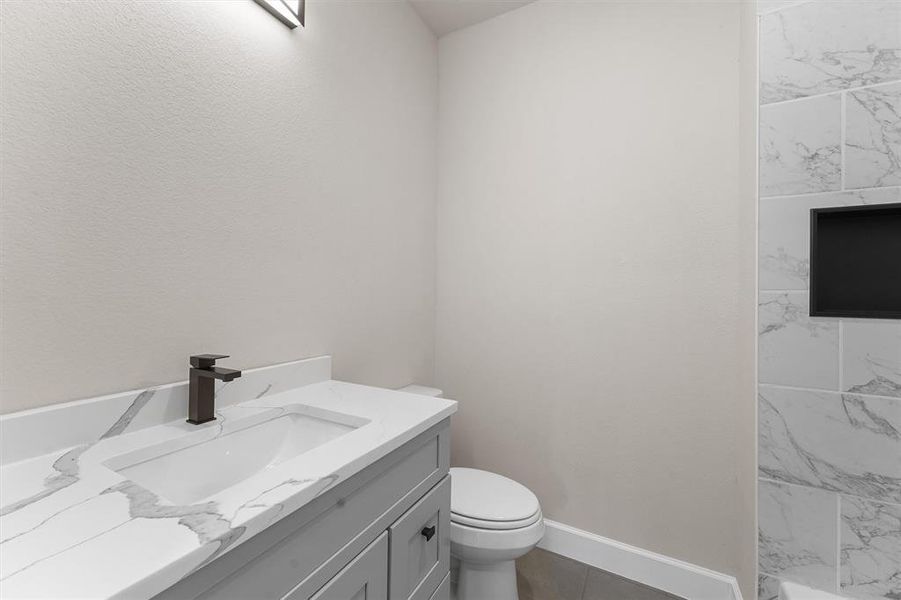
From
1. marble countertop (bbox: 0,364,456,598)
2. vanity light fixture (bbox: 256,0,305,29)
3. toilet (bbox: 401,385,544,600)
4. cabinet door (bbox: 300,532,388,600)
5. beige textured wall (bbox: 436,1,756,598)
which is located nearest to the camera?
marble countertop (bbox: 0,364,456,598)

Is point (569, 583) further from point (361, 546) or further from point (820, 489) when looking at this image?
point (361, 546)

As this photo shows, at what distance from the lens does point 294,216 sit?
1.35m

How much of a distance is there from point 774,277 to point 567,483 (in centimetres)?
119

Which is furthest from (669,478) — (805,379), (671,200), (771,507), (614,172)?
(614,172)

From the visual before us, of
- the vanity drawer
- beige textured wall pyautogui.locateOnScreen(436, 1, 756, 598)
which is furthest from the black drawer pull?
beige textured wall pyautogui.locateOnScreen(436, 1, 756, 598)

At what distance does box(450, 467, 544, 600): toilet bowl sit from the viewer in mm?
1360

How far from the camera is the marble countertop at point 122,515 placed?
46cm

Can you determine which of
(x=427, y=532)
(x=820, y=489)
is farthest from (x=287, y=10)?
(x=820, y=489)

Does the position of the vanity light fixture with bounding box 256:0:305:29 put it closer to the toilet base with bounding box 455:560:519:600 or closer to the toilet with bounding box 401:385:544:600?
the toilet with bounding box 401:385:544:600

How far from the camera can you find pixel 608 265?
5.70 ft

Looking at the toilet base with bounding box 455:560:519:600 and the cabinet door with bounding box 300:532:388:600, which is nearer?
the cabinet door with bounding box 300:532:388:600

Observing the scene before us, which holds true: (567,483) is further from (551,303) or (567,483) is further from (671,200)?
(671,200)

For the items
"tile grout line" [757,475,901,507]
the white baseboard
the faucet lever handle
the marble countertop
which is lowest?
the white baseboard

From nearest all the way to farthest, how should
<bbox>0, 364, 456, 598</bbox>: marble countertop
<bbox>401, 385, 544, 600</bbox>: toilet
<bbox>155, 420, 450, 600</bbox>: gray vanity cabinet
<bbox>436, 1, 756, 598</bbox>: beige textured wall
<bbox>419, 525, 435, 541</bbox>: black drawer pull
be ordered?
1. <bbox>0, 364, 456, 598</bbox>: marble countertop
2. <bbox>155, 420, 450, 600</bbox>: gray vanity cabinet
3. <bbox>419, 525, 435, 541</bbox>: black drawer pull
4. <bbox>401, 385, 544, 600</bbox>: toilet
5. <bbox>436, 1, 756, 598</bbox>: beige textured wall
